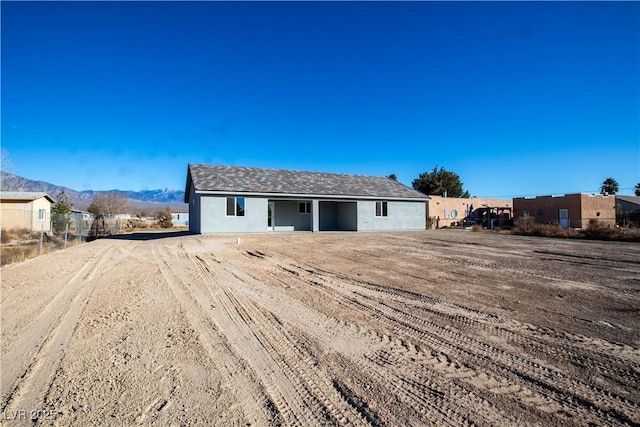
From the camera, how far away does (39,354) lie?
11.5ft

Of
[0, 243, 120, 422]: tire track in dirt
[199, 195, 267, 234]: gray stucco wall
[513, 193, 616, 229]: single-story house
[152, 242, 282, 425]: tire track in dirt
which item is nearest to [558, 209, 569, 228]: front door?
[513, 193, 616, 229]: single-story house

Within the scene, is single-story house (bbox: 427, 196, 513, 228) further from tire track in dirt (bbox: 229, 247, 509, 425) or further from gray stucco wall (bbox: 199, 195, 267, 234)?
tire track in dirt (bbox: 229, 247, 509, 425)

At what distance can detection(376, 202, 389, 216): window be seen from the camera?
24489 millimetres

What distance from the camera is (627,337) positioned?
370 cm

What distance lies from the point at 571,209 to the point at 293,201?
27127mm

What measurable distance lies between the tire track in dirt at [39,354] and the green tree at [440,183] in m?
45.8

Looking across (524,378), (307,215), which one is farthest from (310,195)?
(524,378)

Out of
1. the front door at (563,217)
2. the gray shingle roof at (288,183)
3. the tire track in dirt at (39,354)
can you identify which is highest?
the gray shingle roof at (288,183)

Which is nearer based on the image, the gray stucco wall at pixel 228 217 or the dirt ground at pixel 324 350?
the dirt ground at pixel 324 350

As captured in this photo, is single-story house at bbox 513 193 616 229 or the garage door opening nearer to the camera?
the garage door opening

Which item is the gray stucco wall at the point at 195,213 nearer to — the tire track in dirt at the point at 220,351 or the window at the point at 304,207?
the window at the point at 304,207

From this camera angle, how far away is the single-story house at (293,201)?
19344 mm

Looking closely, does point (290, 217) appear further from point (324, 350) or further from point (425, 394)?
point (425, 394)

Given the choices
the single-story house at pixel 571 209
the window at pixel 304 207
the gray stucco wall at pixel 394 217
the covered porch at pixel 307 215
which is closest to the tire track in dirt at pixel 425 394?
the covered porch at pixel 307 215
